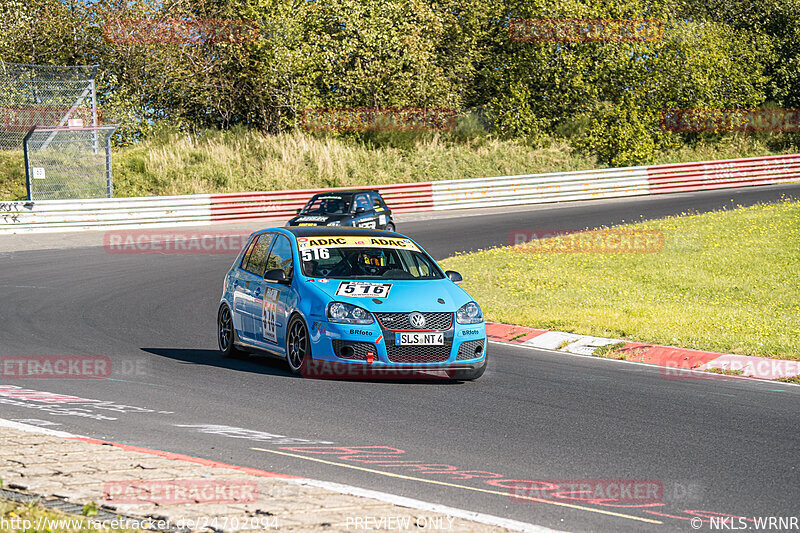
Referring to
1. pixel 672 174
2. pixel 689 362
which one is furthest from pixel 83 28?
pixel 689 362

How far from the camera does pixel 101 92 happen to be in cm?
3638

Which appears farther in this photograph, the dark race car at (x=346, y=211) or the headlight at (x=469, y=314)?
the dark race car at (x=346, y=211)

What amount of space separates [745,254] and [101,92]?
25.5 m

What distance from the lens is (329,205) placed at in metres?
24.1

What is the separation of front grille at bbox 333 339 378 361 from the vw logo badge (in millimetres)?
468
